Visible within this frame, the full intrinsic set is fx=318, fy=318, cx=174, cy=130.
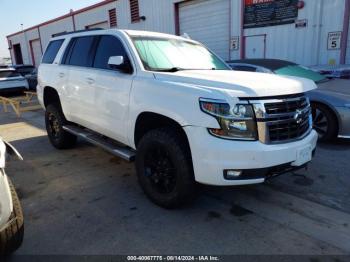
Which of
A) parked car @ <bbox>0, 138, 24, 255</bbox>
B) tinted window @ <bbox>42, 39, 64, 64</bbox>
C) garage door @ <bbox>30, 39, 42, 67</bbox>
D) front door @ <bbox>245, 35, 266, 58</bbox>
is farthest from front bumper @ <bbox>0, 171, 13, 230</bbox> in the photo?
garage door @ <bbox>30, 39, 42, 67</bbox>

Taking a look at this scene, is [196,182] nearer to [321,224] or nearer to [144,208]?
[144,208]

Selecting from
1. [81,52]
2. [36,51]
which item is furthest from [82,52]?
[36,51]

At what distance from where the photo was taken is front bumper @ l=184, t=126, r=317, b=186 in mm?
2812

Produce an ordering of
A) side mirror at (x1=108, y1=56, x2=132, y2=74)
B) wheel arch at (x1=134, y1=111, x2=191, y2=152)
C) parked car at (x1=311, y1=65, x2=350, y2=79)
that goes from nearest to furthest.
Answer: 1. wheel arch at (x1=134, y1=111, x2=191, y2=152)
2. side mirror at (x1=108, y1=56, x2=132, y2=74)
3. parked car at (x1=311, y1=65, x2=350, y2=79)

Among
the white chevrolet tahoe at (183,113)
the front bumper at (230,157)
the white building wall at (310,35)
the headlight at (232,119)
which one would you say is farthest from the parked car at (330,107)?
the white building wall at (310,35)

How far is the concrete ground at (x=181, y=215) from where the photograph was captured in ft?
9.33

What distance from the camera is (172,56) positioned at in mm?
4012

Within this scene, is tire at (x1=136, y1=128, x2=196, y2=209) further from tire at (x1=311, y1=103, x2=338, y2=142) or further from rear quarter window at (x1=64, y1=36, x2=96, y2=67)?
tire at (x1=311, y1=103, x2=338, y2=142)

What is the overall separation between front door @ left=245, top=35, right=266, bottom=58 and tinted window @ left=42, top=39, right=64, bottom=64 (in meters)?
Answer: 7.32

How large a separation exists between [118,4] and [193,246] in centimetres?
1621

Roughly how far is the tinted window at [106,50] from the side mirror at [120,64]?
0.23 meters

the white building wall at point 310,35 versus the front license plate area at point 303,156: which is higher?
the white building wall at point 310,35

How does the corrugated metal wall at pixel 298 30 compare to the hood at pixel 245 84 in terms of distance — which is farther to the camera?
the corrugated metal wall at pixel 298 30

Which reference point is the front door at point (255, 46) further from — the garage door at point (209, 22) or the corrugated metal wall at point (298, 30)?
the garage door at point (209, 22)
